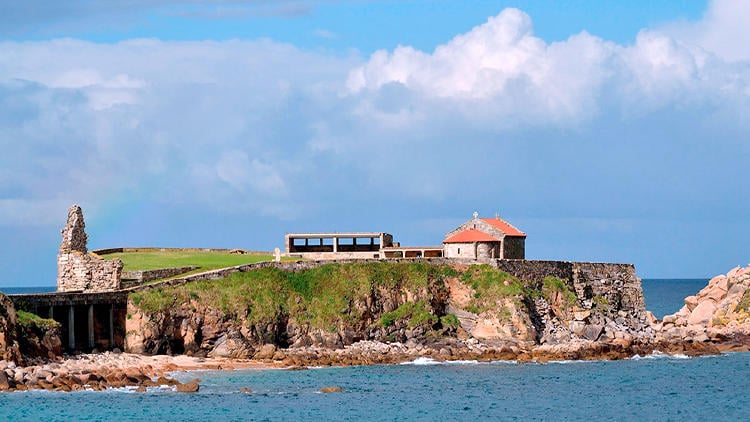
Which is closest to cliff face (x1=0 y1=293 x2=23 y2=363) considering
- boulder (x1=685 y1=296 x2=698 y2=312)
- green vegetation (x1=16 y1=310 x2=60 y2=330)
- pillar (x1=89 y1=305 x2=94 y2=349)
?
green vegetation (x1=16 y1=310 x2=60 y2=330)

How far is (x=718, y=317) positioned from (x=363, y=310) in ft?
136

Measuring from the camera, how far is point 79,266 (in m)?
89.8

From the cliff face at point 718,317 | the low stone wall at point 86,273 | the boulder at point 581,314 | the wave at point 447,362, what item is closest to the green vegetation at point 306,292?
the low stone wall at point 86,273

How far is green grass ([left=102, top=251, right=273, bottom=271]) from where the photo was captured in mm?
99125

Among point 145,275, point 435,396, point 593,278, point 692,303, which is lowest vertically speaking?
point 435,396

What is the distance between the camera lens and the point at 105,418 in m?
62.5

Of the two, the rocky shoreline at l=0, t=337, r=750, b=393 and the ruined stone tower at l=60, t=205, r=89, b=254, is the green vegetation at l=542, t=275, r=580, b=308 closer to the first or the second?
the rocky shoreline at l=0, t=337, r=750, b=393

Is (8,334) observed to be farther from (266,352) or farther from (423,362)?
(423,362)

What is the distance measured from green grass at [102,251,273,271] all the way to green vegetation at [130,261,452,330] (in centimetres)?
663

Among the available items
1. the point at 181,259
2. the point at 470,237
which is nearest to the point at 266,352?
the point at 181,259

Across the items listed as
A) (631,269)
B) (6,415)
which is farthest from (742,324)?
(6,415)

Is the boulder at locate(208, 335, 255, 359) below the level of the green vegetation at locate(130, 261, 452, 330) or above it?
below

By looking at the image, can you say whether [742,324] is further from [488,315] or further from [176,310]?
[176,310]

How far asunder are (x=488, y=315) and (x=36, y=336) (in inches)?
1337
